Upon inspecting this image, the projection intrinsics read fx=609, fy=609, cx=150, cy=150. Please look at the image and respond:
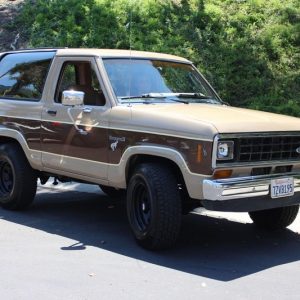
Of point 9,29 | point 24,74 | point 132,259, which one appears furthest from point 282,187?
point 9,29

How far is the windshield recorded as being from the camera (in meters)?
6.68

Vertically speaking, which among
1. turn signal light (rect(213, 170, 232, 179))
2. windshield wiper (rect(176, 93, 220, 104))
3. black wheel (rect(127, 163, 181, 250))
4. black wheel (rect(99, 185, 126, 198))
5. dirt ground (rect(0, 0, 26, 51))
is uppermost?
dirt ground (rect(0, 0, 26, 51))

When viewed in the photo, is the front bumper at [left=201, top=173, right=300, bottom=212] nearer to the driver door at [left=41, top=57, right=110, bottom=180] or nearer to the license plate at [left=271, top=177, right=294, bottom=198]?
the license plate at [left=271, top=177, right=294, bottom=198]

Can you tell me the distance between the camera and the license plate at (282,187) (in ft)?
19.3

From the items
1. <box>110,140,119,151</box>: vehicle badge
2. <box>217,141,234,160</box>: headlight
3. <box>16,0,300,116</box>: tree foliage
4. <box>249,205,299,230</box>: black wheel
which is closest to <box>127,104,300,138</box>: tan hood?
<box>217,141,234,160</box>: headlight

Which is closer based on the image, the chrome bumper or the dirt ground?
the chrome bumper

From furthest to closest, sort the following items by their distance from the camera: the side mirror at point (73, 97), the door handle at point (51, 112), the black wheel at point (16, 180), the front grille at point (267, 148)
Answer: the black wheel at point (16, 180), the door handle at point (51, 112), the side mirror at point (73, 97), the front grille at point (267, 148)

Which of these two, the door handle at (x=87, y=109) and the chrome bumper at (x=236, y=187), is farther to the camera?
the door handle at (x=87, y=109)

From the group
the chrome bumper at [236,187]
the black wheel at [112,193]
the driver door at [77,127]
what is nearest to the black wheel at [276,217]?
the chrome bumper at [236,187]

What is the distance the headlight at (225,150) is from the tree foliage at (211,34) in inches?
241

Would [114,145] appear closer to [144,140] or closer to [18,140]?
[144,140]

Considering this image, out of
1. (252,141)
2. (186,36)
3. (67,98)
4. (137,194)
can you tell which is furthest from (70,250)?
(186,36)

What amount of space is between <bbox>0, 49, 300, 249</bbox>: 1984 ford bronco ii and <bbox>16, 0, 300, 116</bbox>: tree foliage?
5.17 m

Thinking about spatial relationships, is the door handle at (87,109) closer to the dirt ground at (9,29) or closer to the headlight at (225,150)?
the headlight at (225,150)
